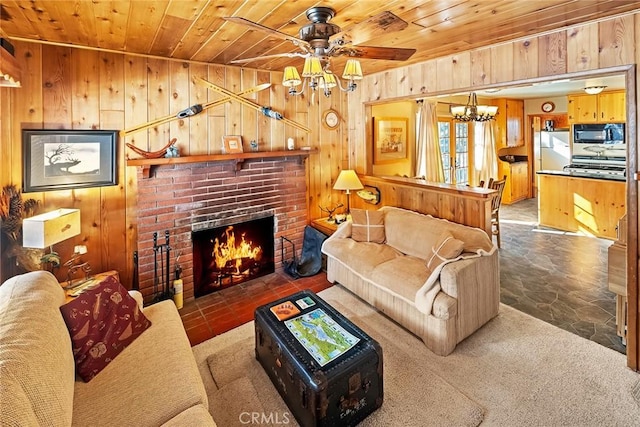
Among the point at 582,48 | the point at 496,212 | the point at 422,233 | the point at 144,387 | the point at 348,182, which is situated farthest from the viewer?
the point at 496,212

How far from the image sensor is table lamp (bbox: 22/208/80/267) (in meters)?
2.43

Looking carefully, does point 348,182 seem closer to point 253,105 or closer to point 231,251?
point 253,105

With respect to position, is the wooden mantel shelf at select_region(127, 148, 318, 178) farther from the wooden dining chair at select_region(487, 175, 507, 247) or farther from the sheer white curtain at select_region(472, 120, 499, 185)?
the sheer white curtain at select_region(472, 120, 499, 185)

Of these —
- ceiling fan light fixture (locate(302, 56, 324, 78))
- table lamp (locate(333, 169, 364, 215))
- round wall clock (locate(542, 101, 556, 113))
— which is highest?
round wall clock (locate(542, 101, 556, 113))

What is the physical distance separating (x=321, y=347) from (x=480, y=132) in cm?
743

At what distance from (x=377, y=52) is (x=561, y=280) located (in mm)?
3494

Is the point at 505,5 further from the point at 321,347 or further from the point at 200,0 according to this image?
the point at 321,347

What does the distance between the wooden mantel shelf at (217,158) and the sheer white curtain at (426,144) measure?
2.45 m

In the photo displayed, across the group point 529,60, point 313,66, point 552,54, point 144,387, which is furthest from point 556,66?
point 144,387

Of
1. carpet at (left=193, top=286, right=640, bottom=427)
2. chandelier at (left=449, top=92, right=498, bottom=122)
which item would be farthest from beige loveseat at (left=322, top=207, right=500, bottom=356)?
chandelier at (left=449, top=92, right=498, bottom=122)

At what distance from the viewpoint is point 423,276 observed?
296 centimetres

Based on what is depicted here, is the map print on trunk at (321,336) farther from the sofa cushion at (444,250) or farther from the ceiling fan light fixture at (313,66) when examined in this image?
the ceiling fan light fixture at (313,66)

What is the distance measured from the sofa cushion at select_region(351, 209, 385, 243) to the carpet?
3.68 feet

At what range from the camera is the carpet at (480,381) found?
2080 mm
